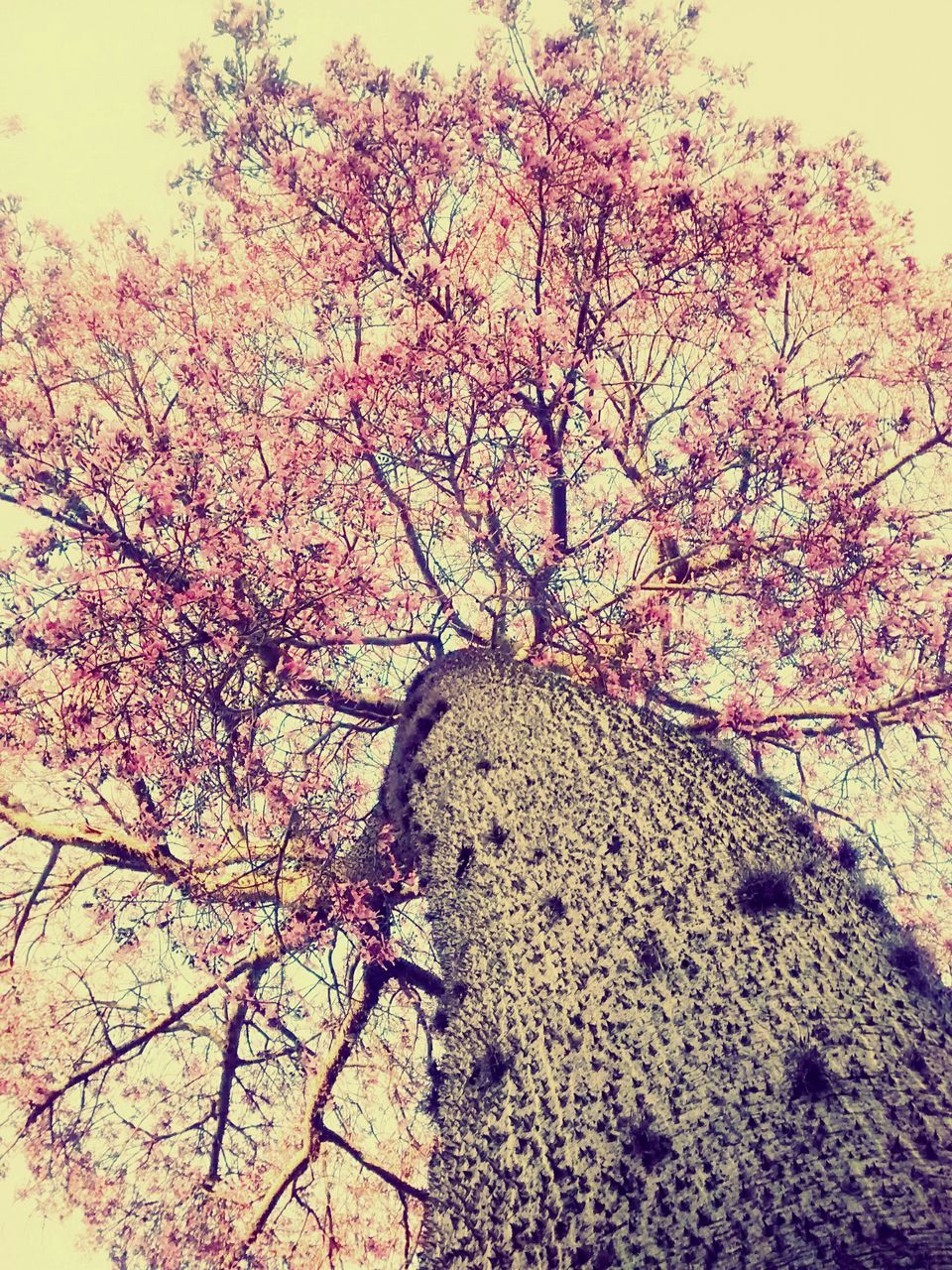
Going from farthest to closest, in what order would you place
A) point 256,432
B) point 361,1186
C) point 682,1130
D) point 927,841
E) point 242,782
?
point 361,1186
point 927,841
point 256,432
point 242,782
point 682,1130

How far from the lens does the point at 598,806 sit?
263cm

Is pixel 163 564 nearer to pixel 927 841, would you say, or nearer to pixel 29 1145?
pixel 29 1145

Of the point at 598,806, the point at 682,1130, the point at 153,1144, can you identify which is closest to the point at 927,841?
the point at 598,806

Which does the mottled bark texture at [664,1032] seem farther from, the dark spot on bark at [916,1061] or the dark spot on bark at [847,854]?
the dark spot on bark at [847,854]

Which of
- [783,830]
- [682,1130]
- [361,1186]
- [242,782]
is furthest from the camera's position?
[361,1186]

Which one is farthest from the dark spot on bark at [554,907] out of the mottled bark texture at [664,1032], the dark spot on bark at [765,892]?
the dark spot on bark at [765,892]

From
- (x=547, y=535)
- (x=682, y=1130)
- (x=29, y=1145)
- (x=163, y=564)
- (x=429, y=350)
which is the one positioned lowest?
(x=682, y=1130)

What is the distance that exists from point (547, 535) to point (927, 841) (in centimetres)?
356

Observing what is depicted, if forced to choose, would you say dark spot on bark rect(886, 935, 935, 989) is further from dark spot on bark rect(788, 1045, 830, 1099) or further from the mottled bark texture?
dark spot on bark rect(788, 1045, 830, 1099)

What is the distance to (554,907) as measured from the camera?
2.44m

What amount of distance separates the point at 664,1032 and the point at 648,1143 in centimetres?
26

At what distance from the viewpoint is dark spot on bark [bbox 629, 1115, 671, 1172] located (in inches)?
70.9

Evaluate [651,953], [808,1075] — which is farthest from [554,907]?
[808,1075]

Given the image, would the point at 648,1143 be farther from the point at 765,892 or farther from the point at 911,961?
the point at 911,961
